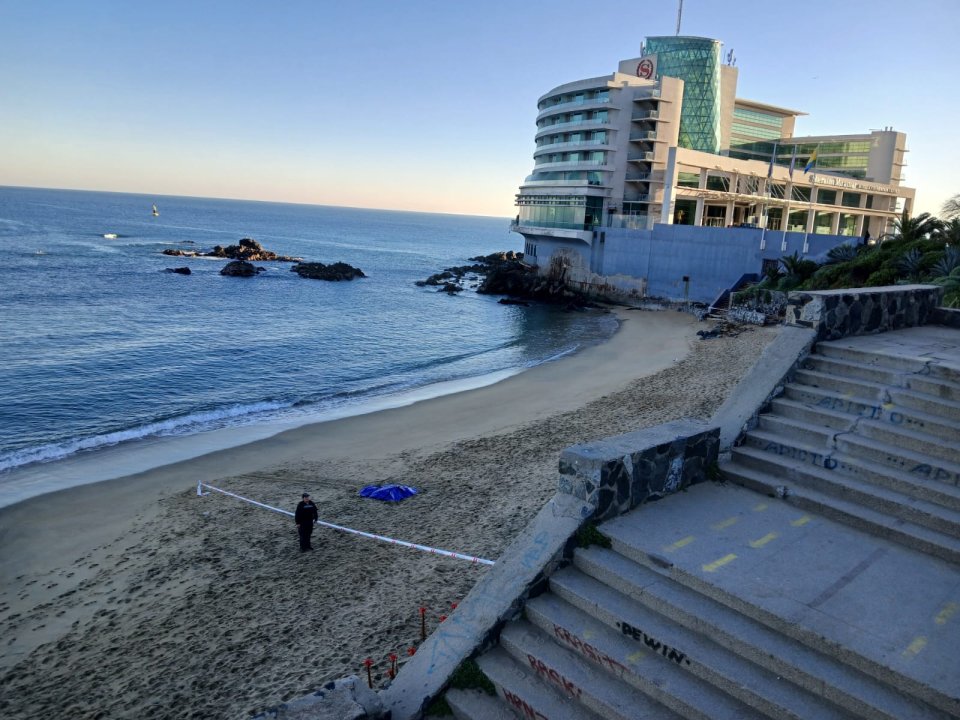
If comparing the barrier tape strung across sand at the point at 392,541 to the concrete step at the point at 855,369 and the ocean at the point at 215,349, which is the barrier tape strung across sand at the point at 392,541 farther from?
the ocean at the point at 215,349

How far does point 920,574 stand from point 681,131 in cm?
7044

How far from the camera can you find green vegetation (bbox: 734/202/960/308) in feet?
87.4

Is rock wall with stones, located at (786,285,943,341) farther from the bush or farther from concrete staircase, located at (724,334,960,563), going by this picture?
the bush

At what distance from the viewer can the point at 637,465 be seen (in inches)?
274

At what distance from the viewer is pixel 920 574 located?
598cm

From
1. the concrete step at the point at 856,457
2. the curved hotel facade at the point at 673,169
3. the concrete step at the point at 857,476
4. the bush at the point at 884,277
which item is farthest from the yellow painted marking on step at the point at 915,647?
the curved hotel facade at the point at 673,169

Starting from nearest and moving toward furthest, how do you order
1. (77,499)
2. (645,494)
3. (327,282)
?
(645,494) < (77,499) < (327,282)

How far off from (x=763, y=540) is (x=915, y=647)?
1.70 metres

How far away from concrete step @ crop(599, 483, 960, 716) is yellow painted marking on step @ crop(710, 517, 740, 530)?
13 millimetres

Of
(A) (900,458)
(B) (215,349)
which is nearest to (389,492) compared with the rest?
(A) (900,458)

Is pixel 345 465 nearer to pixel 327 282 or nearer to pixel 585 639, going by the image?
pixel 585 639

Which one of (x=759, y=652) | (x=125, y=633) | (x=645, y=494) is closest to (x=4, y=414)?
(x=125, y=633)

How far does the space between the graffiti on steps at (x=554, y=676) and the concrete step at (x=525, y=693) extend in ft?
0.18

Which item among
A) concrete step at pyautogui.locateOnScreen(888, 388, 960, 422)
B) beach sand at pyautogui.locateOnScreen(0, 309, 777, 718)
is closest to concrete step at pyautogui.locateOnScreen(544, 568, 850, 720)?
beach sand at pyautogui.locateOnScreen(0, 309, 777, 718)
